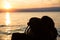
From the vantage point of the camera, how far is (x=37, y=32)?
4.74 m

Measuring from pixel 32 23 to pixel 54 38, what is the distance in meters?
0.58

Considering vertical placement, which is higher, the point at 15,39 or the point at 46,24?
the point at 46,24

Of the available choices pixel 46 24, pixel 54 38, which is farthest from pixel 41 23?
pixel 54 38

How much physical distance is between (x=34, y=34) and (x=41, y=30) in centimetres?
17

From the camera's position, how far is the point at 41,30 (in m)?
4.75

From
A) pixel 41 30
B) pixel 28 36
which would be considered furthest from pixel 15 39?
pixel 41 30

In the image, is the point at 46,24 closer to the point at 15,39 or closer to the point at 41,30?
the point at 41,30

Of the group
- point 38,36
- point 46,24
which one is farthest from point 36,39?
point 46,24

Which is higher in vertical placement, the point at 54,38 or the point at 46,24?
the point at 46,24

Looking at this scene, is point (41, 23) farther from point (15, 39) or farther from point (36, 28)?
point (15, 39)

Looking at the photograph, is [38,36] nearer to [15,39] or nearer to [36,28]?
[36,28]

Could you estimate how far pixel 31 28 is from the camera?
4.78m

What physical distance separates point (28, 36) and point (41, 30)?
0.98 ft

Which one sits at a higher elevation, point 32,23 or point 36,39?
point 32,23
